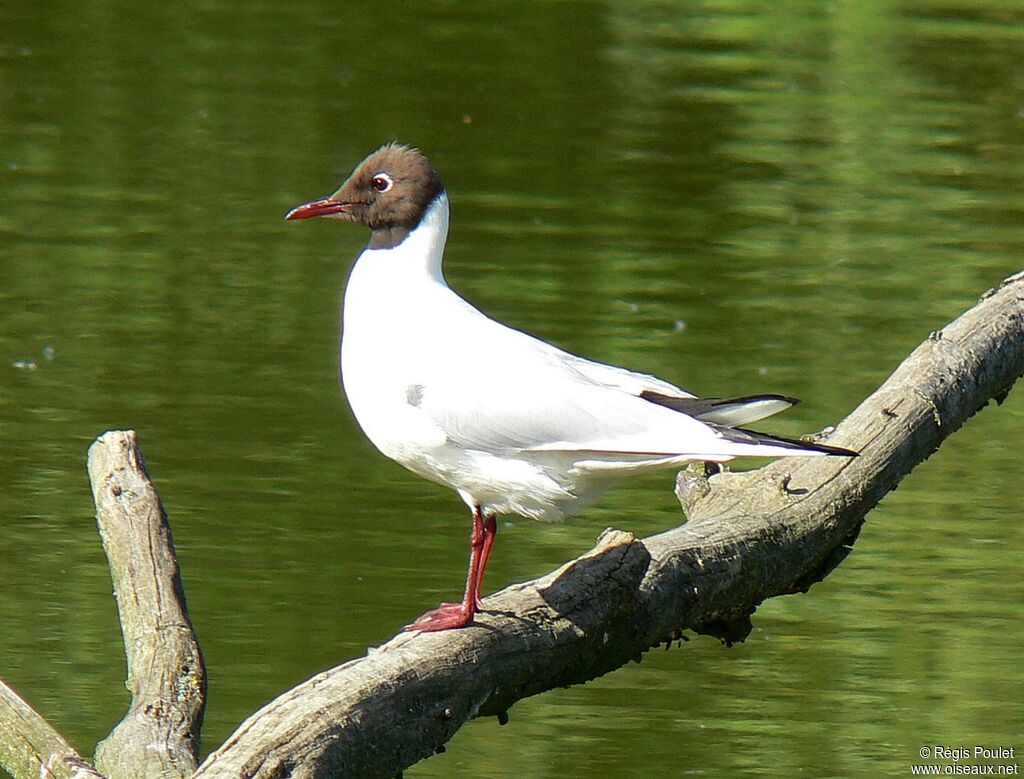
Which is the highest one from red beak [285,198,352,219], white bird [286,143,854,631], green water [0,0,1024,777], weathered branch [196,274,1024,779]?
red beak [285,198,352,219]

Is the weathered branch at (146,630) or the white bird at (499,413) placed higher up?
the white bird at (499,413)

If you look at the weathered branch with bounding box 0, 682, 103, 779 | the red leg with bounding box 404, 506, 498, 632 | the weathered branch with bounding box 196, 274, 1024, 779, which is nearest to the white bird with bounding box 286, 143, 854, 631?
the red leg with bounding box 404, 506, 498, 632

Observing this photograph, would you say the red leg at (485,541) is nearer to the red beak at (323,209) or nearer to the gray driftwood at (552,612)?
the gray driftwood at (552,612)

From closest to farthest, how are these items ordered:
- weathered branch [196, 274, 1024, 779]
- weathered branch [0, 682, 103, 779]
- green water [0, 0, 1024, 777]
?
1. weathered branch [196, 274, 1024, 779]
2. weathered branch [0, 682, 103, 779]
3. green water [0, 0, 1024, 777]

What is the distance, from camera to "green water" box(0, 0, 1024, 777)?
6.05 metres

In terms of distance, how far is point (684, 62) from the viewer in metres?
16.3

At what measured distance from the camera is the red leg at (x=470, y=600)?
422 centimetres

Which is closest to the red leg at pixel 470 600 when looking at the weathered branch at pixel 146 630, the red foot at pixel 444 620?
the red foot at pixel 444 620

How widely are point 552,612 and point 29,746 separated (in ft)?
3.79

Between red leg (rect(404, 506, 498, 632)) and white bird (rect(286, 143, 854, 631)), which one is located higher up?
white bird (rect(286, 143, 854, 631))

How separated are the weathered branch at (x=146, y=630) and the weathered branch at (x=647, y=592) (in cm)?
50

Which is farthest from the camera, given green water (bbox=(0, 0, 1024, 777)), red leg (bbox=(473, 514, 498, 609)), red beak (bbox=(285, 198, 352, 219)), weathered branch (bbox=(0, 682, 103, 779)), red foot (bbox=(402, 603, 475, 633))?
green water (bbox=(0, 0, 1024, 777))

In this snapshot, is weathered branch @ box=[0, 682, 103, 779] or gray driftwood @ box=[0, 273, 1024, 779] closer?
gray driftwood @ box=[0, 273, 1024, 779]

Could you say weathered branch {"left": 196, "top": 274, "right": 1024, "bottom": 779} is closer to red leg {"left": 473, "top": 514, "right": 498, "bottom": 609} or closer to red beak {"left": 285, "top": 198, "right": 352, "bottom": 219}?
red leg {"left": 473, "top": 514, "right": 498, "bottom": 609}
